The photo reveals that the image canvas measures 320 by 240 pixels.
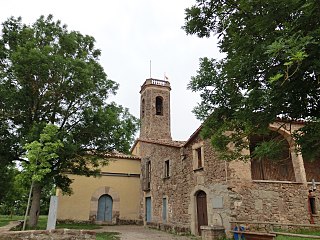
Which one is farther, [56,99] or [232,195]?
[56,99]

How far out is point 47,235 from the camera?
7.15 meters

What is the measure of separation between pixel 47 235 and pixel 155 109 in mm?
16075

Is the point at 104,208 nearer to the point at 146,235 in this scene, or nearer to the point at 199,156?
the point at 146,235

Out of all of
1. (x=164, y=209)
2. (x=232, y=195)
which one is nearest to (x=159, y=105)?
(x=164, y=209)

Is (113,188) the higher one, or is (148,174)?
(148,174)

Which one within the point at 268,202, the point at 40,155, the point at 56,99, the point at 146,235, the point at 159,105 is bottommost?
the point at 146,235

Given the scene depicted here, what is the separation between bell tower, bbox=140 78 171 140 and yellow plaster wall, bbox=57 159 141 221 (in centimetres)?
325

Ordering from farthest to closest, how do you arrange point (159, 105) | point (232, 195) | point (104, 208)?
point (159, 105)
point (104, 208)
point (232, 195)

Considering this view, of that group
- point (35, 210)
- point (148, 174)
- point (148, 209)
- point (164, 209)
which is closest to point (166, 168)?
point (164, 209)

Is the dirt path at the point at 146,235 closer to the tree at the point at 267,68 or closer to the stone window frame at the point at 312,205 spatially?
the stone window frame at the point at 312,205

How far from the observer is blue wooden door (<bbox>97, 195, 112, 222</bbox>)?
17.6 m

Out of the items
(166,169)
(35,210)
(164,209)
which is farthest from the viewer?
(166,169)

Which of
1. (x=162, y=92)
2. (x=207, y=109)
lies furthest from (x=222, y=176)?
(x=162, y=92)

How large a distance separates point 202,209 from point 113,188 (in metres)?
8.69
